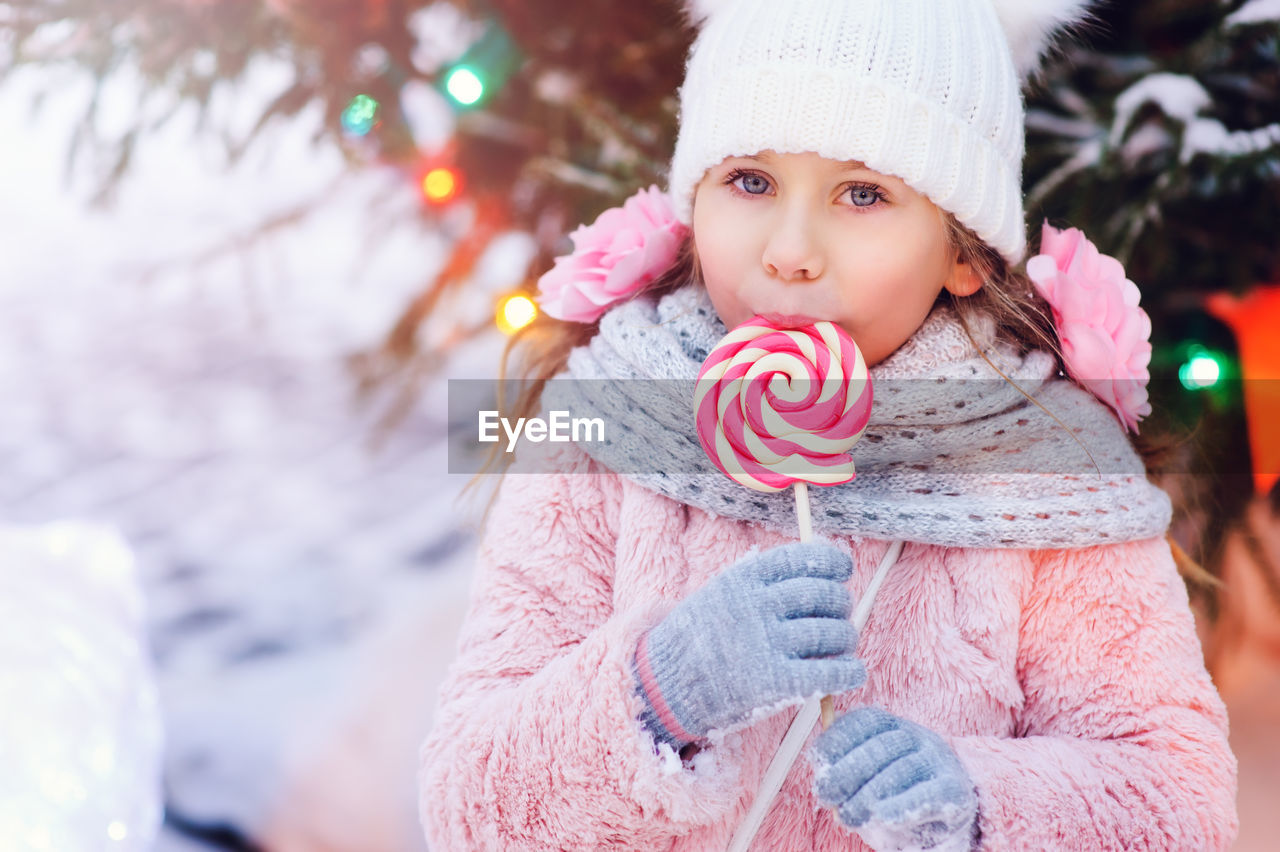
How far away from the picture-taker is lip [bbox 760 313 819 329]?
2.85ft

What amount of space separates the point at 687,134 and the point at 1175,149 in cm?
70

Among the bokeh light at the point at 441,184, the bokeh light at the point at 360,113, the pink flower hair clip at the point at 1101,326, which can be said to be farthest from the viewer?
the bokeh light at the point at 441,184

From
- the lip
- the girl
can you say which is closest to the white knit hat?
the girl

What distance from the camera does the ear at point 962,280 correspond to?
96cm

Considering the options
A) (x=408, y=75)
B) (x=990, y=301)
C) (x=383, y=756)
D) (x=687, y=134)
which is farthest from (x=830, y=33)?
(x=383, y=756)

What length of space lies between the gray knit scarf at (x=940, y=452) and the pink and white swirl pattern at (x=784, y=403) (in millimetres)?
72

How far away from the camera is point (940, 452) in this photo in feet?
3.07

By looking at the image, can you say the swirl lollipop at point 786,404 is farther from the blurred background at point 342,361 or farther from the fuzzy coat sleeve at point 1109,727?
the blurred background at point 342,361

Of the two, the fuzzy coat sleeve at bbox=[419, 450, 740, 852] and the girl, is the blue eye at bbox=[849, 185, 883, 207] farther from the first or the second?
the fuzzy coat sleeve at bbox=[419, 450, 740, 852]

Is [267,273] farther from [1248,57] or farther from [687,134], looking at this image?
[1248,57]

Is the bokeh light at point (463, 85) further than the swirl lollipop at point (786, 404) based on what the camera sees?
Yes

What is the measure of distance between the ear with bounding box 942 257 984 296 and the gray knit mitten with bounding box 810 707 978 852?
Answer: 1.43 ft

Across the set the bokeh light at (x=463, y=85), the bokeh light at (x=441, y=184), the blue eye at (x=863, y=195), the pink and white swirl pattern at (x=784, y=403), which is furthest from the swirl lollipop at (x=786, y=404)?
the bokeh light at (x=441, y=184)

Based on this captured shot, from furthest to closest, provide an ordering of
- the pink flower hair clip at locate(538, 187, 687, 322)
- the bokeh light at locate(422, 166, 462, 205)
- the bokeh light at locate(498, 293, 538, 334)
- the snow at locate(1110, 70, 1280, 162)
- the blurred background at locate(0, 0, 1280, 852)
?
the bokeh light at locate(422, 166, 462, 205) < the bokeh light at locate(498, 293, 538, 334) < the blurred background at locate(0, 0, 1280, 852) < the snow at locate(1110, 70, 1280, 162) < the pink flower hair clip at locate(538, 187, 687, 322)
